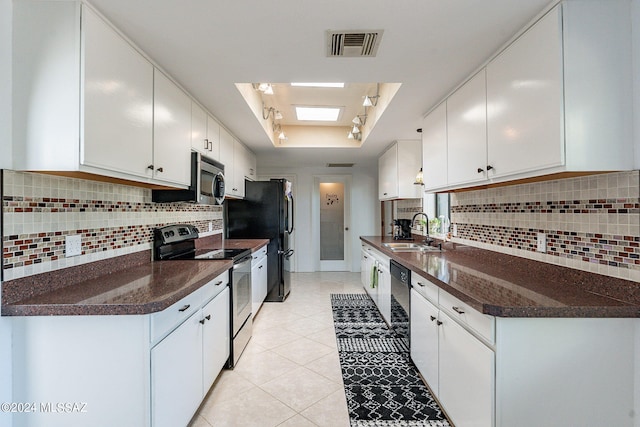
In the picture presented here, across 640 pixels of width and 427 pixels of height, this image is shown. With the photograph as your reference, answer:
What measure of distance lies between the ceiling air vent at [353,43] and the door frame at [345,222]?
4221 mm

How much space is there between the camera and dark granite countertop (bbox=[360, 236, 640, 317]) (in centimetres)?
117

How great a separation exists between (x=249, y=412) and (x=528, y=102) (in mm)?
2364

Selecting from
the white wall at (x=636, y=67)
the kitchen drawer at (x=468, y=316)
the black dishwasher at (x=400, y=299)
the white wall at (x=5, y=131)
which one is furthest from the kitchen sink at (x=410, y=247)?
the white wall at (x=5, y=131)

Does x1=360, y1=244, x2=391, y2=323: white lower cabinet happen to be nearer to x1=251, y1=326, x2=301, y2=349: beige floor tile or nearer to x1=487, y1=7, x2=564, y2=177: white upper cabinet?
x1=251, y1=326, x2=301, y2=349: beige floor tile

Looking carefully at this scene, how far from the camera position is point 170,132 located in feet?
6.75

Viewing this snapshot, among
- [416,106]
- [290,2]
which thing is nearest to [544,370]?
[290,2]

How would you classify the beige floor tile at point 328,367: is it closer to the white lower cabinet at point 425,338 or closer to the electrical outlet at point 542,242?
the white lower cabinet at point 425,338

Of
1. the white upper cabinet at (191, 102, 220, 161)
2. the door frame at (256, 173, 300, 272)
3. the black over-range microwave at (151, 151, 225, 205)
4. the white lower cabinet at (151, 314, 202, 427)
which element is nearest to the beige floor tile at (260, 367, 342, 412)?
the white lower cabinet at (151, 314, 202, 427)

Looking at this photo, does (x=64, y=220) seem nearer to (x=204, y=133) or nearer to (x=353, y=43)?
(x=204, y=133)

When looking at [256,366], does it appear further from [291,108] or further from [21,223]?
[291,108]

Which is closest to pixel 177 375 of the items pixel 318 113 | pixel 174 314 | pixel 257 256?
pixel 174 314

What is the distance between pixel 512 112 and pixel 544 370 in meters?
1.26

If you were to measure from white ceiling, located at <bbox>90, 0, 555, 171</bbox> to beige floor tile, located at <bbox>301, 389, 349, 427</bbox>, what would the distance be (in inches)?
86.7

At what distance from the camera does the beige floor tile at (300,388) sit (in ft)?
6.30
